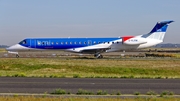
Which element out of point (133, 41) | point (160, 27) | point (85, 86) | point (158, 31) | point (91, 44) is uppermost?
point (160, 27)

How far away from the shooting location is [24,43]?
48.2 meters

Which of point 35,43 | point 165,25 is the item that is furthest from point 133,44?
point 35,43

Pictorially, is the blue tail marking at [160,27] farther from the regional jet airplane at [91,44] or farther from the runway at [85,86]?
the runway at [85,86]

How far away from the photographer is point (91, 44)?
47.8 meters

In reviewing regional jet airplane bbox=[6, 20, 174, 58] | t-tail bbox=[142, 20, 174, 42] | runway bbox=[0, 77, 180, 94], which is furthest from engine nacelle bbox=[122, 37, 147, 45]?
runway bbox=[0, 77, 180, 94]

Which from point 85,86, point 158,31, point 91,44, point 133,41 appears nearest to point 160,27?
point 158,31

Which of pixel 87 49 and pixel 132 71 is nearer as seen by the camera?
pixel 132 71

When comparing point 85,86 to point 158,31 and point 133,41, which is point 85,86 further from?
point 158,31

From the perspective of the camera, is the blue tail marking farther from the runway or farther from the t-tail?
the runway

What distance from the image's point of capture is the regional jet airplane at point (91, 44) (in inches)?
1869

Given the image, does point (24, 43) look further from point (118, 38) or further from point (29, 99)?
point (29, 99)

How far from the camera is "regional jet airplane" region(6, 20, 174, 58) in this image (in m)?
47.5

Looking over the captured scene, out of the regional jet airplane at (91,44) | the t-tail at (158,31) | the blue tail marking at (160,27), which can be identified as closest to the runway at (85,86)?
the regional jet airplane at (91,44)

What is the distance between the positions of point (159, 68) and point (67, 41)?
59.6 ft
